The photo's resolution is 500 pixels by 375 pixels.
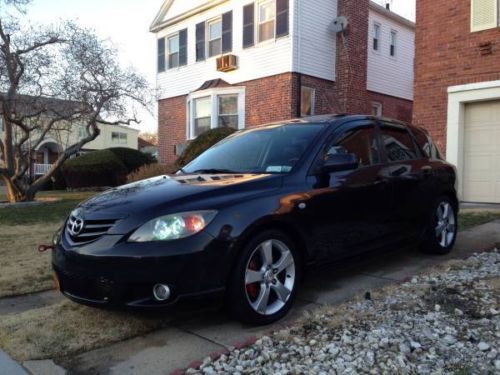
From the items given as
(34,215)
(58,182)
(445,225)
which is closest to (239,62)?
(34,215)

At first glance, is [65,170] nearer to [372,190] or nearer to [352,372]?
[372,190]

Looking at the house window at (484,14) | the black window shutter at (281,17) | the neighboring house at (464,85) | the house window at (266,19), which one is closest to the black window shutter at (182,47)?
the house window at (266,19)

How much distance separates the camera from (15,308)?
4297 millimetres

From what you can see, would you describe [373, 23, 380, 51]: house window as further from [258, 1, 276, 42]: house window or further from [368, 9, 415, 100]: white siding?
[258, 1, 276, 42]: house window

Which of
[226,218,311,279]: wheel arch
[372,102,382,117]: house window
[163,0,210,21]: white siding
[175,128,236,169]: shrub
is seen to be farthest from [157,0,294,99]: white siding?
[226,218,311,279]: wheel arch

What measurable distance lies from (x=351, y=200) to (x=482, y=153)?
7.37m

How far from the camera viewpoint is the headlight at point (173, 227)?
325 cm

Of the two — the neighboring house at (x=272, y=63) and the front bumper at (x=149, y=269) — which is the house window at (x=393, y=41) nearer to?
the neighboring house at (x=272, y=63)

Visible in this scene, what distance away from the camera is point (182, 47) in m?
19.4

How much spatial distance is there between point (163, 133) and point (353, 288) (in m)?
16.8

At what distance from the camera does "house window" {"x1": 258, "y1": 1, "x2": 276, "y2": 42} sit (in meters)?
16.0

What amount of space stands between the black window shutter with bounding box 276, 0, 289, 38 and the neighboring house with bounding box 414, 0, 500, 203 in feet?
17.2

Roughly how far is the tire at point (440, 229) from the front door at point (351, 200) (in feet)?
3.43

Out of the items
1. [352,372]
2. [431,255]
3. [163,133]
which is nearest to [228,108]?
[163,133]
